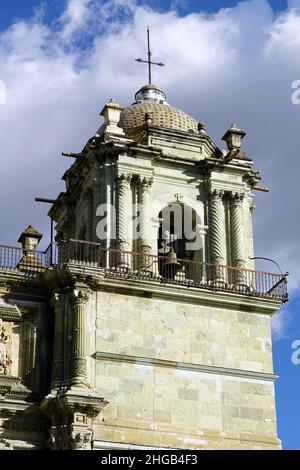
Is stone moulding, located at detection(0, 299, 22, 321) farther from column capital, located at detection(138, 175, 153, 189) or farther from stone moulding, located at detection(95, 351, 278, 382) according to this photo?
column capital, located at detection(138, 175, 153, 189)

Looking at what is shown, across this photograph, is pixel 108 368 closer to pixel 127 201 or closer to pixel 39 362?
pixel 39 362

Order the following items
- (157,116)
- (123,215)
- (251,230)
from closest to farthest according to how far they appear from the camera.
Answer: (123,215)
(251,230)
(157,116)

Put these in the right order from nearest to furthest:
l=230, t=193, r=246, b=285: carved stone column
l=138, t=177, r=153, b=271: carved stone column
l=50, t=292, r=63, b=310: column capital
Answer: l=50, t=292, r=63, b=310: column capital → l=138, t=177, r=153, b=271: carved stone column → l=230, t=193, r=246, b=285: carved stone column

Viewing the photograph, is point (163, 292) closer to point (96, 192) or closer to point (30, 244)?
point (96, 192)

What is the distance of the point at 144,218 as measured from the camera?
34125 millimetres

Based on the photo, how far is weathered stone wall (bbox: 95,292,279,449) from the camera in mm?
31250

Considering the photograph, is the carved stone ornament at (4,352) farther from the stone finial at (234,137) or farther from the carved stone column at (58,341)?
the stone finial at (234,137)

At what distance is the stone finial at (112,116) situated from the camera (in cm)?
3541

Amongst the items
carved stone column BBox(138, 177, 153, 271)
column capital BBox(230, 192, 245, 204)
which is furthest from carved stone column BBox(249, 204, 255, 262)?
carved stone column BBox(138, 177, 153, 271)

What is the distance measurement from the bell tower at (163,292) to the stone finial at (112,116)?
0.05m

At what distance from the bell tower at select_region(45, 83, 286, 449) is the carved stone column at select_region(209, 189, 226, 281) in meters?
0.04

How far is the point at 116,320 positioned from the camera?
105ft

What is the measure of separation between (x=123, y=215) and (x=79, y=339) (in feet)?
13.6

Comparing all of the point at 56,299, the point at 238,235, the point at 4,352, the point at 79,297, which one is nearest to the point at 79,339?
the point at 79,297
